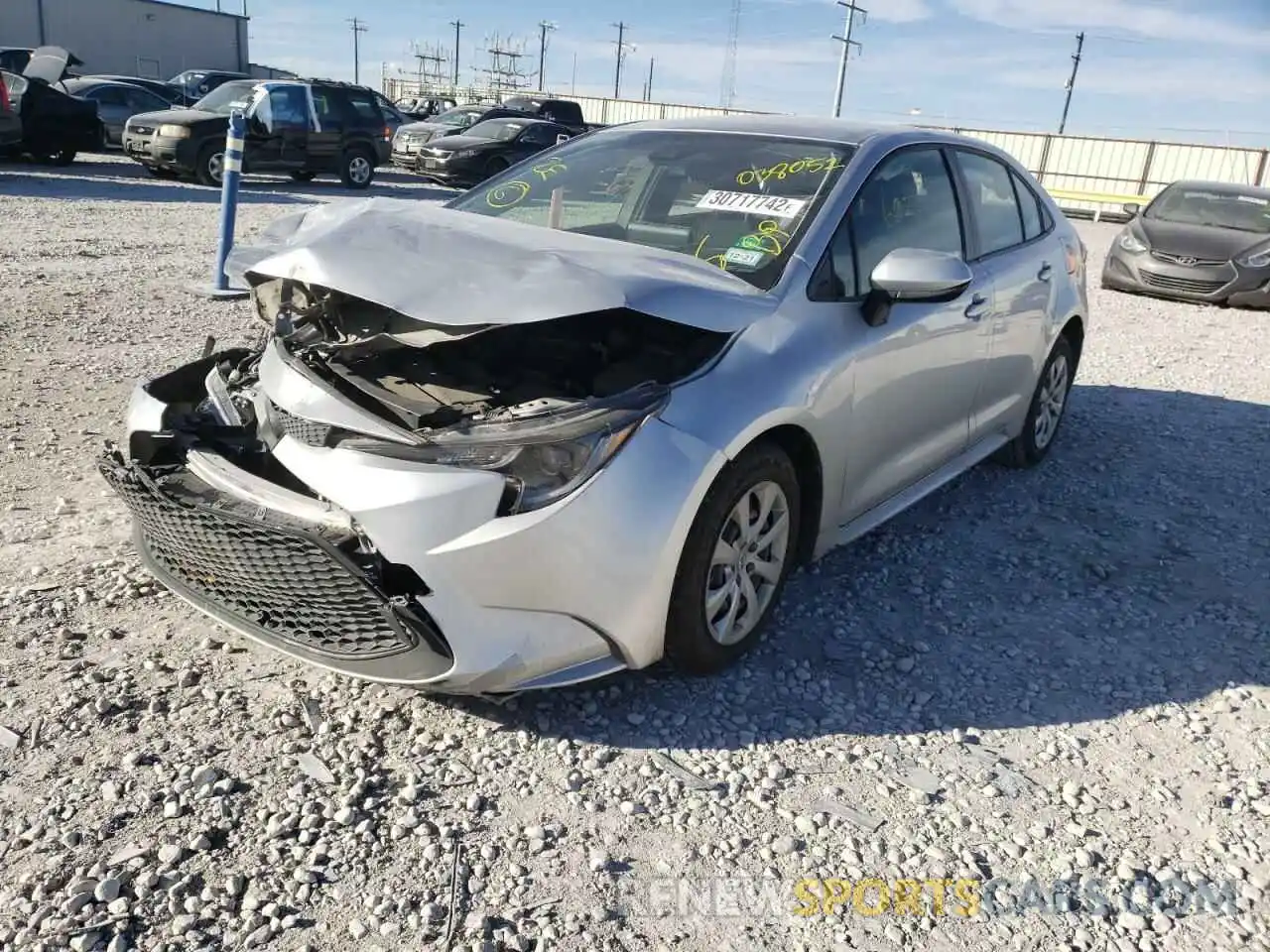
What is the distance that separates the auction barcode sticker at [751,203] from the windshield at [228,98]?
48.0ft

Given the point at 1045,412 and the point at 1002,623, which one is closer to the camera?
the point at 1002,623

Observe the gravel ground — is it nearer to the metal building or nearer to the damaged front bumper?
the damaged front bumper

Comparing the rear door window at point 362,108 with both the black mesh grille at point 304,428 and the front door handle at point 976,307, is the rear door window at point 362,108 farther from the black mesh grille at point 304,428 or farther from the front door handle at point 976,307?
the black mesh grille at point 304,428

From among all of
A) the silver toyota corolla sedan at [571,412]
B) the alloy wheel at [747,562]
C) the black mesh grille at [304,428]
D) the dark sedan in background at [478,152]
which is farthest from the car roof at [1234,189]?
the black mesh grille at [304,428]

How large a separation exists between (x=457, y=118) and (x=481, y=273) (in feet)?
69.5

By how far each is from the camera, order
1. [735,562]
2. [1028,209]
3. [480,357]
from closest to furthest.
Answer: [735,562]
[480,357]
[1028,209]

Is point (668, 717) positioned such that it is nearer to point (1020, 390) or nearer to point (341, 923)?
point (341, 923)

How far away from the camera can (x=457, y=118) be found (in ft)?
73.7

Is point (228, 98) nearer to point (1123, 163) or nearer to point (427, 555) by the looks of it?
point (427, 555)

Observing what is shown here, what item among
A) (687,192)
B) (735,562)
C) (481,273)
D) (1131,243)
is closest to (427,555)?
(481,273)

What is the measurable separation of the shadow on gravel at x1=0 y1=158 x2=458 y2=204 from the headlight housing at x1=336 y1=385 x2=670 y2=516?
10.9m

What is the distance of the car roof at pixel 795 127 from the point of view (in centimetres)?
390

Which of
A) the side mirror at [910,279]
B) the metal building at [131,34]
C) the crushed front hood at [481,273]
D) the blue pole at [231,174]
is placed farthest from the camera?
the metal building at [131,34]

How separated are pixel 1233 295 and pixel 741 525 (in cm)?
998
